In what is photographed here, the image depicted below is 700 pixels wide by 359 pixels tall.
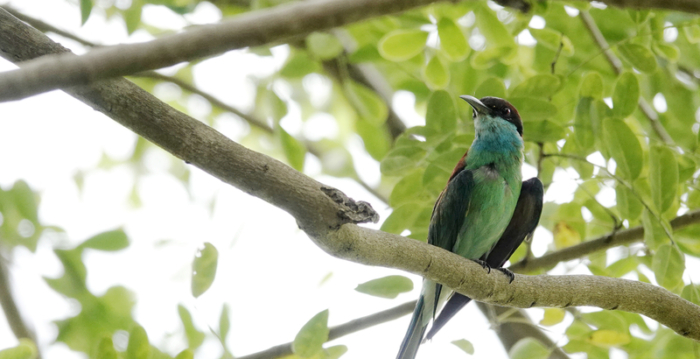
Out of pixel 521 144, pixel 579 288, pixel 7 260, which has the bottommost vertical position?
pixel 579 288

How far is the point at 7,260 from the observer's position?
4480mm

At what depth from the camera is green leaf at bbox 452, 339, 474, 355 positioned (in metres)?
3.66

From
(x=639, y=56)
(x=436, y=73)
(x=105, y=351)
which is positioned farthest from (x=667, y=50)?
(x=105, y=351)

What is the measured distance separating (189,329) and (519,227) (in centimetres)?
237

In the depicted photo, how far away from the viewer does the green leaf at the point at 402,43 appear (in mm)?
3965

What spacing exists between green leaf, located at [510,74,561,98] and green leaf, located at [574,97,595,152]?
178 millimetres

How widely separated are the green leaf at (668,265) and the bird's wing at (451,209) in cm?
123

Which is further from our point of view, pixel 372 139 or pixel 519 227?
pixel 372 139

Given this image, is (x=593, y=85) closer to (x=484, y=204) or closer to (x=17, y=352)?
(x=484, y=204)

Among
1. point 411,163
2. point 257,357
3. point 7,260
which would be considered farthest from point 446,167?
point 7,260

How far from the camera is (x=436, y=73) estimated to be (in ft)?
14.0

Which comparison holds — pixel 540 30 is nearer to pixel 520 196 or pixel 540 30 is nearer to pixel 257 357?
pixel 520 196

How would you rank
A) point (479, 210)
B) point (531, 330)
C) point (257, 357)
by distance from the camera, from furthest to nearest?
1. point (531, 330)
2. point (479, 210)
3. point (257, 357)

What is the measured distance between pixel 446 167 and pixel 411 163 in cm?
27
